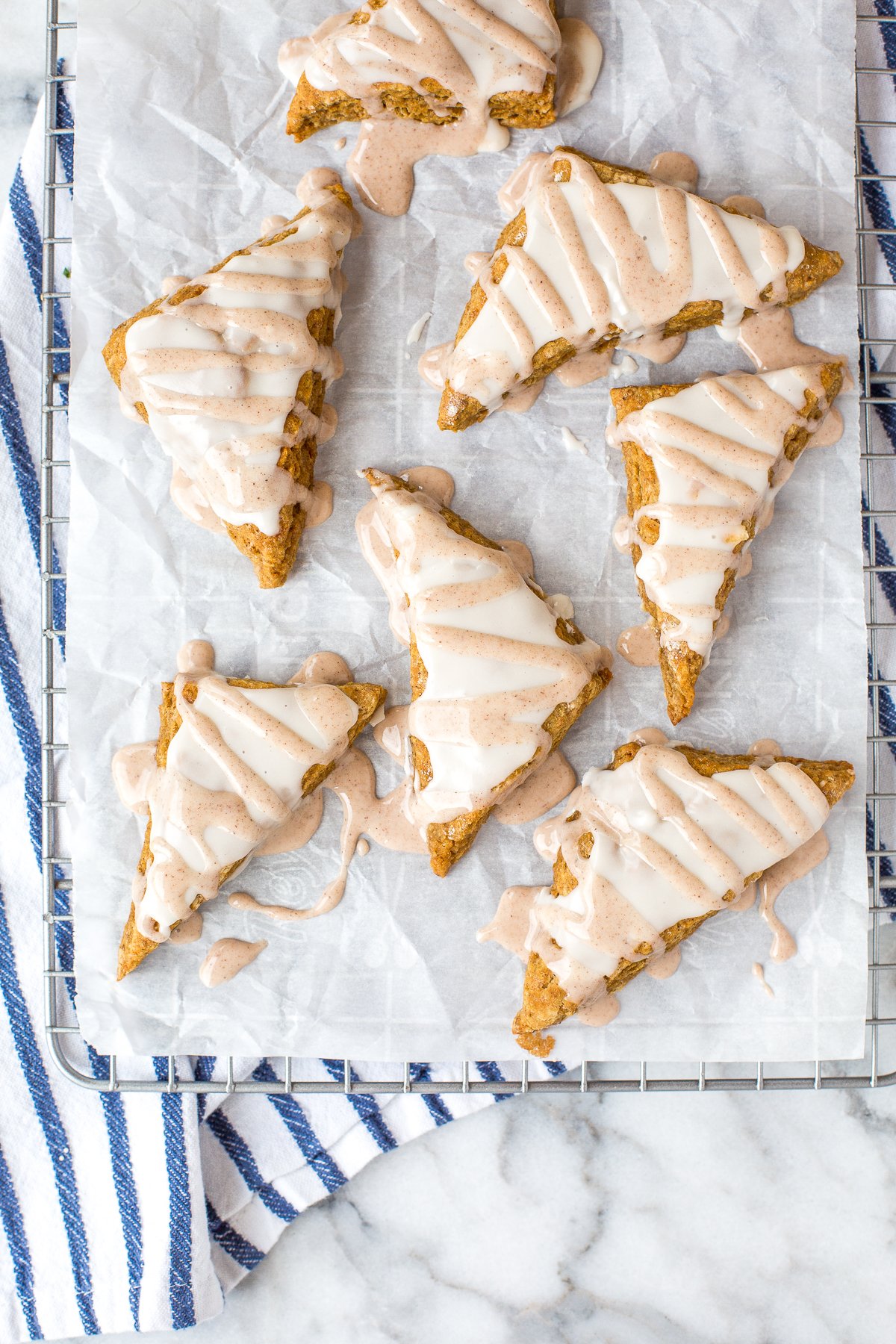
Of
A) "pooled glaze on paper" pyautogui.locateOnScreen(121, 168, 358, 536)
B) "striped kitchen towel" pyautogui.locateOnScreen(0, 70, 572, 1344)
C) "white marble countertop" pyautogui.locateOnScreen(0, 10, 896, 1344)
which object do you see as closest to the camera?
"pooled glaze on paper" pyautogui.locateOnScreen(121, 168, 358, 536)

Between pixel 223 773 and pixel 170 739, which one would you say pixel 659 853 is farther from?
pixel 170 739

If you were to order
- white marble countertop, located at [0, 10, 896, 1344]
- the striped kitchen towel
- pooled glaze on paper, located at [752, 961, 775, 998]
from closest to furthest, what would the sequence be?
pooled glaze on paper, located at [752, 961, 775, 998] < the striped kitchen towel < white marble countertop, located at [0, 10, 896, 1344]

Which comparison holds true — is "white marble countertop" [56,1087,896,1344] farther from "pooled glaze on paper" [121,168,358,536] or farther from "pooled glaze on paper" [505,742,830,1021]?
"pooled glaze on paper" [121,168,358,536]

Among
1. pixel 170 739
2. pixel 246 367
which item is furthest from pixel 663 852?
pixel 246 367

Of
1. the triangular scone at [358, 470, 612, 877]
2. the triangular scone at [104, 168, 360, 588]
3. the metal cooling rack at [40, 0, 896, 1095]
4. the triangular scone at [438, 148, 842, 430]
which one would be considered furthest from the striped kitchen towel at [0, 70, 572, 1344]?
the triangular scone at [438, 148, 842, 430]

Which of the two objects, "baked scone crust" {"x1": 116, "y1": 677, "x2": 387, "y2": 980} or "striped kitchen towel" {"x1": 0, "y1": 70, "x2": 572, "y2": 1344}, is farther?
"striped kitchen towel" {"x1": 0, "y1": 70, "x2": 572, "y2": 1344}

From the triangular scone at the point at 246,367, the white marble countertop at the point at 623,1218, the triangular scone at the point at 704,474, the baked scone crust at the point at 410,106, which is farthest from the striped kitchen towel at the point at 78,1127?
the triangular scone at the point at 704,474

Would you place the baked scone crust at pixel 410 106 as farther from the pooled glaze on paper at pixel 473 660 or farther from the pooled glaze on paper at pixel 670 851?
the pooled glaze on paper at pixel 670 851
